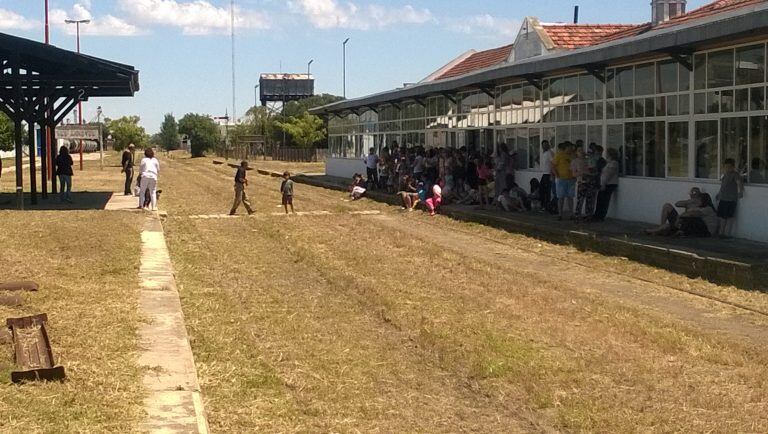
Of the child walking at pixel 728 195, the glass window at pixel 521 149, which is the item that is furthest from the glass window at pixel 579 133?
the child walking at pixel 728 195

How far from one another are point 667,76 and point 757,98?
293 centimetres

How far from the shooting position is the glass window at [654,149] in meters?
19.2

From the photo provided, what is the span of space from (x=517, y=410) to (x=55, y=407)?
10.2 feet

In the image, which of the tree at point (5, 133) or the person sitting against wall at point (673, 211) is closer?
the person sitting against wall at point (673, 211)

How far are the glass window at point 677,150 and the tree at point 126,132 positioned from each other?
9405cm

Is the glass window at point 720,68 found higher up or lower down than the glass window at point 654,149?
higher up

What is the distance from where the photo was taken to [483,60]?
4744cm

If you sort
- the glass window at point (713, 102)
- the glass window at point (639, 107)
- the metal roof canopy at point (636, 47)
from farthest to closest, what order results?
the glass window at point (639, 107)
the glass window at point (713, 102)
the metal roof canopy at point (636, 47)

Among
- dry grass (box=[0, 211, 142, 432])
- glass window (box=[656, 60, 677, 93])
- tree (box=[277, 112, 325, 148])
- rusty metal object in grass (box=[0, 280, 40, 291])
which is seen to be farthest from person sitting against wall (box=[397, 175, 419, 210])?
tree (box=[277, 112, 325, 148])

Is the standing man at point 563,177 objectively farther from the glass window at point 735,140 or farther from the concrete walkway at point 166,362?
the concrete walkway at point 166,362

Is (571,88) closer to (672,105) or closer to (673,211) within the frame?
(672,105)

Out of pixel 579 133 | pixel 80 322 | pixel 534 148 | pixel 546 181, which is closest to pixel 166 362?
pixel 80 322

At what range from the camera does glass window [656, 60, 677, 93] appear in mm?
18703

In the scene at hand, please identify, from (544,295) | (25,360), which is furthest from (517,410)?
(544,295)
